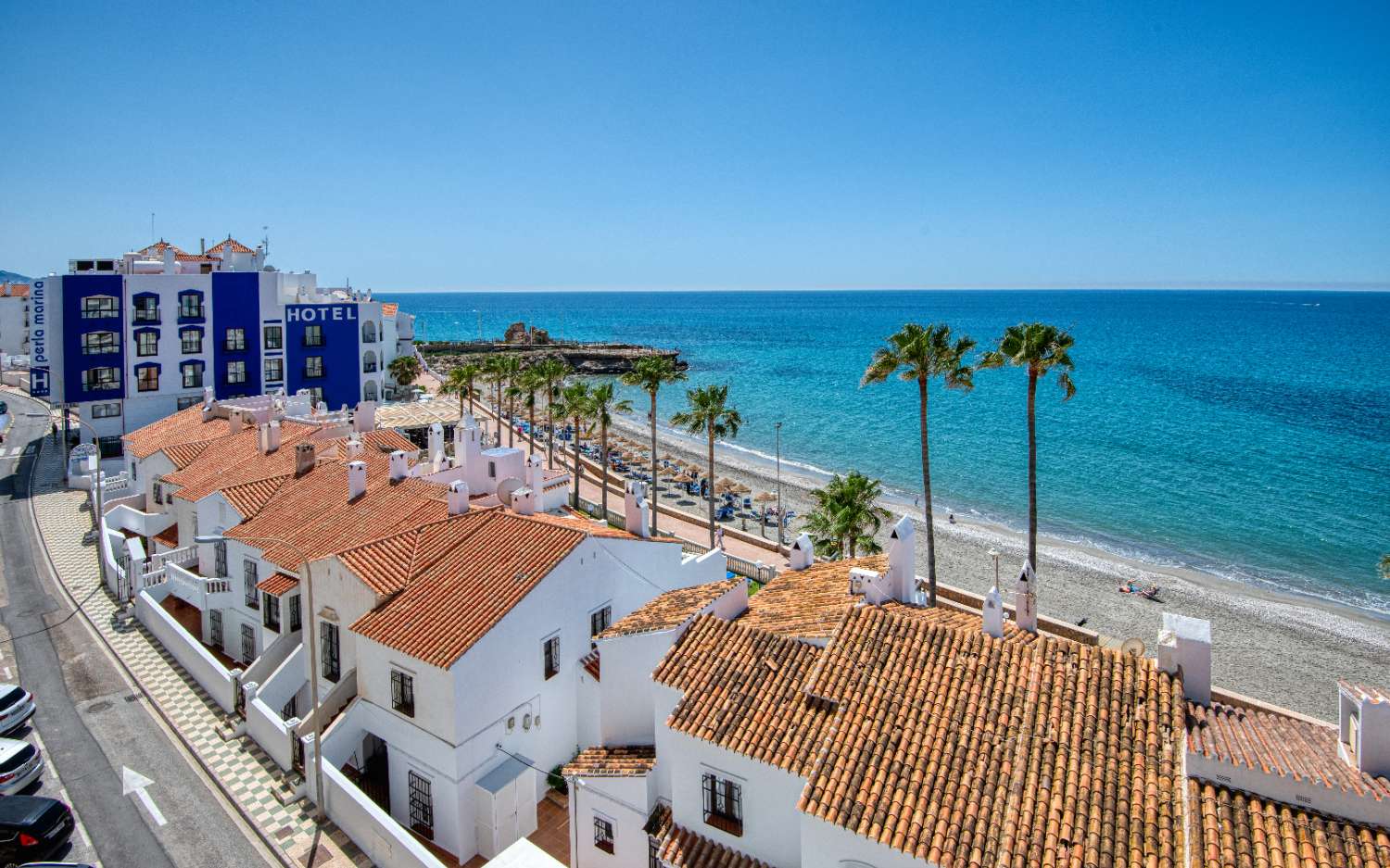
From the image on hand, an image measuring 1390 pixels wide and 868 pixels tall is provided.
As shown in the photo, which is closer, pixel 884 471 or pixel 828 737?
pixel 828 737

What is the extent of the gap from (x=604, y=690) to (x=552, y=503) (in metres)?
12.1

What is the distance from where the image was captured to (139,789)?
745 inches

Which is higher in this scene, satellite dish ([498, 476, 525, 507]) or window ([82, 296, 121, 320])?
window ([82, 296, 121, 320])

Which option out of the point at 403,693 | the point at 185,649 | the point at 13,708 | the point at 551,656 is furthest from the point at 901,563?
the point at 13,708

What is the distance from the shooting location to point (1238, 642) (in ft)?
124

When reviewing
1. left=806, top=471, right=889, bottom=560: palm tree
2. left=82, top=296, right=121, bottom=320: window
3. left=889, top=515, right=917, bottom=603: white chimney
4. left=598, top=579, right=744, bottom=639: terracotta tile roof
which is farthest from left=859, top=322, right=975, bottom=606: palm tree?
left=82, top=296, right=121, bottom=320: window

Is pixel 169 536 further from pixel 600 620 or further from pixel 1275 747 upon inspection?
pixel 1275 747

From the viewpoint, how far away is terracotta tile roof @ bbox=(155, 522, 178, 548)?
33.8m

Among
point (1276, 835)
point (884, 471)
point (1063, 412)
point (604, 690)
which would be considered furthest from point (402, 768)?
point (1063, 412)

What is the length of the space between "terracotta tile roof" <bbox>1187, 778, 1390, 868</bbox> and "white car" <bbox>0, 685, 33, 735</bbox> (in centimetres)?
2737

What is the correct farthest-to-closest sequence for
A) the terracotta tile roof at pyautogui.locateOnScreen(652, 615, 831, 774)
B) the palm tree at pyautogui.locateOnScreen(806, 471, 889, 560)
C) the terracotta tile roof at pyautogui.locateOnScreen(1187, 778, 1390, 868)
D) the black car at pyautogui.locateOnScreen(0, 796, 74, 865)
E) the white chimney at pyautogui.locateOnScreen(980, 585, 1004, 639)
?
the palm tree at pyautogui.locateOnScreen(806, 471, 889, 560) < the black car at pyautogui.locateOnScreen(0, 796, 74, 865) < the white chimney at pyautogui.locateOnScreen(980, 585, 1004, 639) < the terracotta tile roof at pyautogui.locateOnScreen(652, 615, 831, 774) < the terracotta tile roof at pyautogui.locateOnScreen(1187, 778, 1390, 868)

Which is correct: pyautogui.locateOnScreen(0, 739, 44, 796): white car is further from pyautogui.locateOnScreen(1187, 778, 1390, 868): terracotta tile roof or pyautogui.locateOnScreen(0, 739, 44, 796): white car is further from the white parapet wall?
pyautogui.locateOnScreen(1187, 778, 1390, 868): terracotta tile roof

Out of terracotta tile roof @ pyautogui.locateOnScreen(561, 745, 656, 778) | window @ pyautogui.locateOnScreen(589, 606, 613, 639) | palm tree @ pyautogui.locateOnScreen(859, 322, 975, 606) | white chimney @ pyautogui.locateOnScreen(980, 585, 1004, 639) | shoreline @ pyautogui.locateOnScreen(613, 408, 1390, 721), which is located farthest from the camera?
shoreline @ pyautogui.locateOnScreen(613, 408, 1390, 721)

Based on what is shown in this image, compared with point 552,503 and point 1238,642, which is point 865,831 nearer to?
point 552,503
